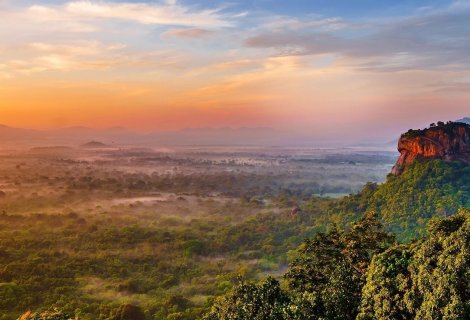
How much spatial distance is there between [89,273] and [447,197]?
61.9 meters

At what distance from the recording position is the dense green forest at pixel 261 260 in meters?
17.0

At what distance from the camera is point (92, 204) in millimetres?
161500

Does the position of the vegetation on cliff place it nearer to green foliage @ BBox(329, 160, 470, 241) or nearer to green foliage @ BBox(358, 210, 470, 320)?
green foliage @ BBox(358, 210, 470, 320)

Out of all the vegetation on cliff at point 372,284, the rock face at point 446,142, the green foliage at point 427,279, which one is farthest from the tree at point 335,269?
the rock face at point 446,142

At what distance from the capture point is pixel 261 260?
269 ft

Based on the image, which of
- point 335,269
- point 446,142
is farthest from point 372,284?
point 446,142

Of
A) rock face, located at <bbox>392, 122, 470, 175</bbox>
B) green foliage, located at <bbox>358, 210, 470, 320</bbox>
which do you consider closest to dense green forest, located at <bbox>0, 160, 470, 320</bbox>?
green foliage, located at <bbox>358, 210, 470, 320</bbox>

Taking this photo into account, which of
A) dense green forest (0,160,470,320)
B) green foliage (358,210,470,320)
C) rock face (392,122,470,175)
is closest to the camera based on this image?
green foliage (358,210,470,320)

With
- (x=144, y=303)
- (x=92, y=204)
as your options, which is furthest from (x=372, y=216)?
(x=92, y=204)

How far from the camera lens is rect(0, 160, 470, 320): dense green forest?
17.0 meters

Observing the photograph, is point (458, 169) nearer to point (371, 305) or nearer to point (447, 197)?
point (447, 197)

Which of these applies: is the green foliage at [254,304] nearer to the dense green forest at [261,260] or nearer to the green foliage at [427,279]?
the dense green forest at [261,260]

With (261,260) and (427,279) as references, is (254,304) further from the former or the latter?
(261,260)

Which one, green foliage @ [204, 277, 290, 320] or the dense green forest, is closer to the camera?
the dense green forest
